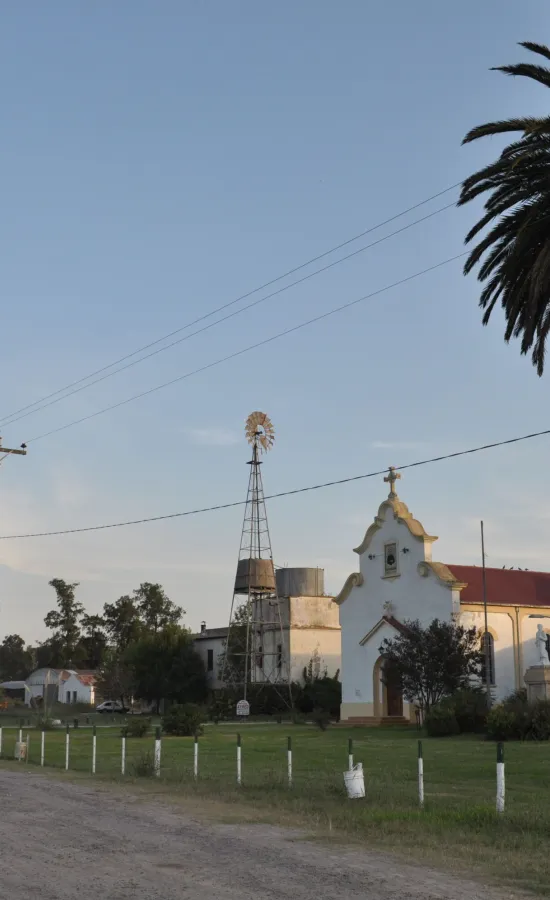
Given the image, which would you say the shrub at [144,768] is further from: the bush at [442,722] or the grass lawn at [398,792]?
the bush at [442,722]

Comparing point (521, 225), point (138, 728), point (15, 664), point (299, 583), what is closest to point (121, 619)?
point (299, 583)

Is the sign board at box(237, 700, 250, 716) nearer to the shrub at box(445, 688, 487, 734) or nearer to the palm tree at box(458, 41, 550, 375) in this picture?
the shrub at box(445, 688, 487, 734)

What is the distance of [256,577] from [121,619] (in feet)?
183

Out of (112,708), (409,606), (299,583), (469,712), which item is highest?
(299,583)

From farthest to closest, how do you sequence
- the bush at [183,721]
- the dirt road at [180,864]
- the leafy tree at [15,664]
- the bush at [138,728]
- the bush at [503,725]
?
the leafy tree at [15,664], the bush at [183,721], the bush at [138,728], the bush at [503,725], the dirt road at [180,864]

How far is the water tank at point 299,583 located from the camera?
Answer: 8369 cm

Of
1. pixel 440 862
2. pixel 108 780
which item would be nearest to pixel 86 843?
pixel 440 862

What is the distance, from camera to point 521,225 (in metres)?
22.9

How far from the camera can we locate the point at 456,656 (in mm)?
45562

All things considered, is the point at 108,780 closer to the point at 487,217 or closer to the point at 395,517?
the point at 487,217

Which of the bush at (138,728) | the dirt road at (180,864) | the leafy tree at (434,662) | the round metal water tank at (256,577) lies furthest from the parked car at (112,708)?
the dirt road at (180,864)

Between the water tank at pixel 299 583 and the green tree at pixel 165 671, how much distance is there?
965cm

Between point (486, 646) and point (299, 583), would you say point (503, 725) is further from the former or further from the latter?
point (299, 583)

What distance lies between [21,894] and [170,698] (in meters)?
76.0
